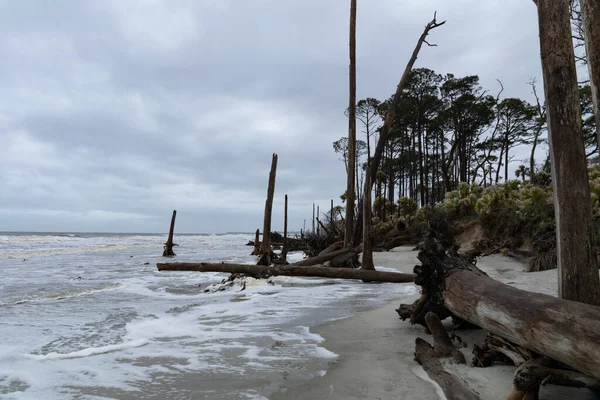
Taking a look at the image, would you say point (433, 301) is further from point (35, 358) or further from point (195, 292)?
point (195, 292)

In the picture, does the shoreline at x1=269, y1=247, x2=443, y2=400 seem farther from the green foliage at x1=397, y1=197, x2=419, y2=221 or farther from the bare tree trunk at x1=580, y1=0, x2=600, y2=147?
the green foliage at x1=397, y1=197, x2=419, y2=221

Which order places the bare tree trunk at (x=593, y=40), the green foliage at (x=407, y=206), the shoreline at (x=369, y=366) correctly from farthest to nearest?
1. the green foliage at (x=407, y=206)
2. the bare tree trunk at (x=593, y=40)
3. the shoreline at (x=369, y=366)

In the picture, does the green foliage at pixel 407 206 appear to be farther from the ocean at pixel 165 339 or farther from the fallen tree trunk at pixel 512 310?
the fallen tree trunk at pixel 512 310

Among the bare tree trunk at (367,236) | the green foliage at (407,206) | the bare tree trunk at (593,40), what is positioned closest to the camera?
the bare tree trunk at (593,40)

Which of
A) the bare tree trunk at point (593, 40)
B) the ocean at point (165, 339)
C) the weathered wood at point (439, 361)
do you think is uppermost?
the bare tree trunk at point (593, 40)

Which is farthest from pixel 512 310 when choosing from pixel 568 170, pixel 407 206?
pixel 407 206

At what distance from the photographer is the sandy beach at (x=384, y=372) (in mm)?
2652

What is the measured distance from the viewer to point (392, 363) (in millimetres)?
3342

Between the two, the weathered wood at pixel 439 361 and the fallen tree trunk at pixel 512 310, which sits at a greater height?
the fallen tree trunk at pixel 512 310

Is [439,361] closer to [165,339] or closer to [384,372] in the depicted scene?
[384,372]

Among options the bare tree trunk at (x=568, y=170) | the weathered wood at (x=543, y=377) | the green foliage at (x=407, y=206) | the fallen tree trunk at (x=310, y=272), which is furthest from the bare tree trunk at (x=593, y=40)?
the green foliage at (x=407, y=206)

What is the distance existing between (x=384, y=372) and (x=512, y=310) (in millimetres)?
1084

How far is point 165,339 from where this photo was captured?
15.0 feet

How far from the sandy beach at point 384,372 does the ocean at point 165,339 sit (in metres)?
0.19
